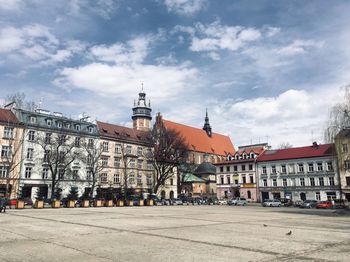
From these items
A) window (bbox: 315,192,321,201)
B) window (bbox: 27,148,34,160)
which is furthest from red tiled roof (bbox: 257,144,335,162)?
window (bbox: 27,148,34,160)

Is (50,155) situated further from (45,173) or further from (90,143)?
(90,143)

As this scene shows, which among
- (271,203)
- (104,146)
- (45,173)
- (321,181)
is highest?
(104,146)

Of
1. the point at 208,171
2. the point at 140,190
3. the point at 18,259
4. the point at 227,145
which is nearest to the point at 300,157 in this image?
the point at 208,171

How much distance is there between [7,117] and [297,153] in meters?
53.8

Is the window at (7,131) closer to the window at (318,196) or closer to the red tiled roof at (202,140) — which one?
the red tiled roof at (202,140)

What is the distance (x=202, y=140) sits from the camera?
99875 millimetres

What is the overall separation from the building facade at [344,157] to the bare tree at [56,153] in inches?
1482

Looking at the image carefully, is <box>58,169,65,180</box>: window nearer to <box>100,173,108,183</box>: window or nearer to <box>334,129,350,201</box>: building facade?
<box>100,173,108,183</box>: window

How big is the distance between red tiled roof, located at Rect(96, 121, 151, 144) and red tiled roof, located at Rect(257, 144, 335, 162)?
85.7 ft

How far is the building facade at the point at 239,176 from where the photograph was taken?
226 ft

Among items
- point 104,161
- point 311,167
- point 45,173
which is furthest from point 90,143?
point 311,167

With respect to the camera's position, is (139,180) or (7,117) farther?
A: (139,180)

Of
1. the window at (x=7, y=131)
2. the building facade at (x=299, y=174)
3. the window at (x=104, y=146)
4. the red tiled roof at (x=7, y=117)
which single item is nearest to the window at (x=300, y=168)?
the building facade at (x=299, y=174)

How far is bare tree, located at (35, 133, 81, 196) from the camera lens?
158 ft
